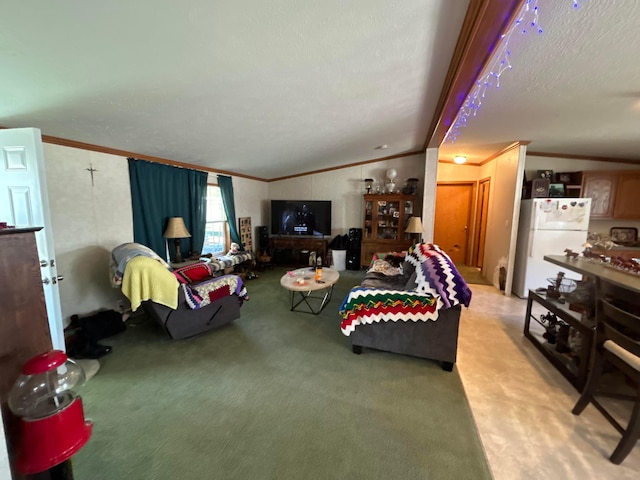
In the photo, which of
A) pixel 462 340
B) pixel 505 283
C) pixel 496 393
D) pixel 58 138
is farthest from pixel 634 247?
pixel 58 138

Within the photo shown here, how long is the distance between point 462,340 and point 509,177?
2845 millimetres

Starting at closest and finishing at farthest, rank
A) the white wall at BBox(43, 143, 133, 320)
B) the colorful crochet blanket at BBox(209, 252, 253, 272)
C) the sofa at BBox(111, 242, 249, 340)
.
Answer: the sofa at BBox(111, 242, 249, 340) < the white wall at BBox(43, 143, 133, 320) < the colorful crochet blanket at BBox(209, 252, 253, 272)

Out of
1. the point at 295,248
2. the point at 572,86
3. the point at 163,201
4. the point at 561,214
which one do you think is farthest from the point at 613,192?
the point at 163,201

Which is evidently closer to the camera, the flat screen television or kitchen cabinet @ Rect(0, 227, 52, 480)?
kitchen cabinet @ Rect(0, 227, 52, 480)

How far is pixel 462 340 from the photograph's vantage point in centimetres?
273

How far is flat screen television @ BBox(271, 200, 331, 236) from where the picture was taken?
19.0ft

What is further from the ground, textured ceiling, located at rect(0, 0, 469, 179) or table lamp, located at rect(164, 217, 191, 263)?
textured ceiling, located at rect(0, 0, 469, 179)

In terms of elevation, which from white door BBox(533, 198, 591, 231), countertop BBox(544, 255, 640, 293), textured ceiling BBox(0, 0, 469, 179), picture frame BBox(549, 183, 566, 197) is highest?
textured ceiling BBox(0, 0, 469, 179)

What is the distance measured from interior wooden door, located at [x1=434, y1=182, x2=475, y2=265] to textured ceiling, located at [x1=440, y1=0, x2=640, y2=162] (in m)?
1.90

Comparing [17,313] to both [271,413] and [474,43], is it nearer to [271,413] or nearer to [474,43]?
[271,413]

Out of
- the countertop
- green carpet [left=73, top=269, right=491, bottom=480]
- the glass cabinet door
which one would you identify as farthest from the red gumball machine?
the glass cabinet door

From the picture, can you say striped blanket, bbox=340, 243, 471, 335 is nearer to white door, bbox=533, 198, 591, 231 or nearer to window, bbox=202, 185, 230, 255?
white door, bbox=533, 198, 591, 231

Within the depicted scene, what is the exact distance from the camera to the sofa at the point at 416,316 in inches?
86.4

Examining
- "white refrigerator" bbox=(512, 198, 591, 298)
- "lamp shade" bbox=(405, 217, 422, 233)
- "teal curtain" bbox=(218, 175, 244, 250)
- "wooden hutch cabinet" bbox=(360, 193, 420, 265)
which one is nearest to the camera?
"white refrigerator" bbox=(512, 198, 591, 298)
